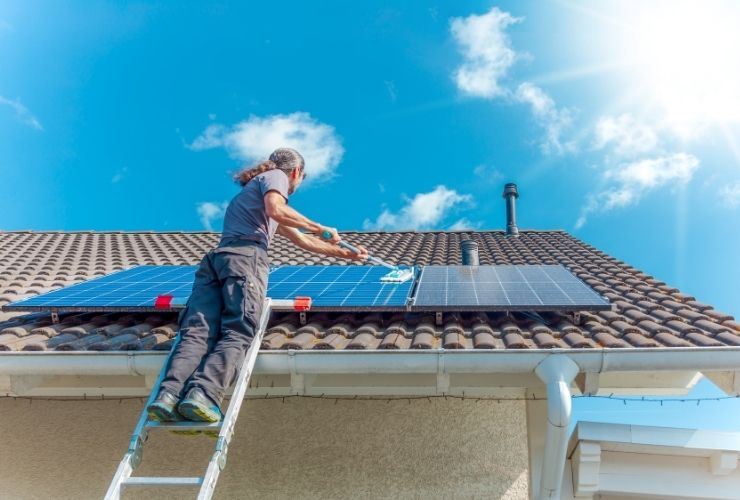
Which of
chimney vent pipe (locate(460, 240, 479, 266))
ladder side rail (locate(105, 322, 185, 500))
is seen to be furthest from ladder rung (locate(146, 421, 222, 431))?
chimney vent pipe (locate(460, 240, 479, 266))

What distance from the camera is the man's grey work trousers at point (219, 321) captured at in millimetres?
2949

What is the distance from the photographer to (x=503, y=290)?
15.1 ft

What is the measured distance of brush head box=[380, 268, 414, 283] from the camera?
16.3 ft

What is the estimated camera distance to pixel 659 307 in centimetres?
461

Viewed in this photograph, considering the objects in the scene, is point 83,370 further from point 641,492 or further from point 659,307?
point 659,307

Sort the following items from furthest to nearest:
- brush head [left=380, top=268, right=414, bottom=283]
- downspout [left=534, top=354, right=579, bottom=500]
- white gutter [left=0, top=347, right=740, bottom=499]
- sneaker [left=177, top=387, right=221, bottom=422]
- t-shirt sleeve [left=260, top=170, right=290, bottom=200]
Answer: brush head [left=380, top=268, right=414, bottom=283] < t-shirt sleeve [left=260, top=170, right=290, bottom=200] < white gutter [left=0, top=347, right=740, bottom=499] < downspout [left=534, top=354, right=579, bottom=500] < sneaker [left=177, top=387, right=221, bottom=422]

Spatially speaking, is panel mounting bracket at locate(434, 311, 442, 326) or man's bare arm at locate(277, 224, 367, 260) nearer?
man's bare arm at locate(277, 224, 367, 260)

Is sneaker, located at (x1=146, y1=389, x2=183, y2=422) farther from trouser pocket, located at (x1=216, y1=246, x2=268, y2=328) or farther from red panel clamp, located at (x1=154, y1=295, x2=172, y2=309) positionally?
red panel clamp, located at (x1=154, y1=295, x2=172, y2=309)

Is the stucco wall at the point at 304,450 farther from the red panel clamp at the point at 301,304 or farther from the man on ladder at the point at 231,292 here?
the man on ladder at the point at 231,292

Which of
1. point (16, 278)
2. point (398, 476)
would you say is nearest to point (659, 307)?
point (398, 476)

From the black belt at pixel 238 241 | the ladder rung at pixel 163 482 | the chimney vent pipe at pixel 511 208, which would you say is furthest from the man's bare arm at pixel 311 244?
the chimney vent pipe at pixel 511 208

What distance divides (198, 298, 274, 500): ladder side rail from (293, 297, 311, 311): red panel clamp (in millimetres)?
416

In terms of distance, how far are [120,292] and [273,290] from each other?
1447 mm

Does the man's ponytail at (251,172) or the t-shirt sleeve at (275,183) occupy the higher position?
the man's ponytail at (251,172)
